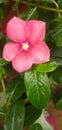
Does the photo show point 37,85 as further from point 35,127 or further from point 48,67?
point 35,127

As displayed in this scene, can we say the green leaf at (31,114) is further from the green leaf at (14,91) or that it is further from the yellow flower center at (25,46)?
the yellow flower center at (25,46)

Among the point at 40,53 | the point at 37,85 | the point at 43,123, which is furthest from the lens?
the point at 43,123

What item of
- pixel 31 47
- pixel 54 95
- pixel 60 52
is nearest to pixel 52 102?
pixel 54 95

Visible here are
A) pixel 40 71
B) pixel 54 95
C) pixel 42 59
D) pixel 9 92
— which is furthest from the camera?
pixel 54 95

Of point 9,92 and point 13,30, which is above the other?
point 13,30

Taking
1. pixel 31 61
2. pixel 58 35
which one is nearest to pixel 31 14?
pixel 58 35

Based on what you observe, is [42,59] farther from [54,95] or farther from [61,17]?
[54,95]

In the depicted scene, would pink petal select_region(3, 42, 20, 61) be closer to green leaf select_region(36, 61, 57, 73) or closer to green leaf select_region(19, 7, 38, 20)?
green leaf select_region(36, 61, 57, 73)
